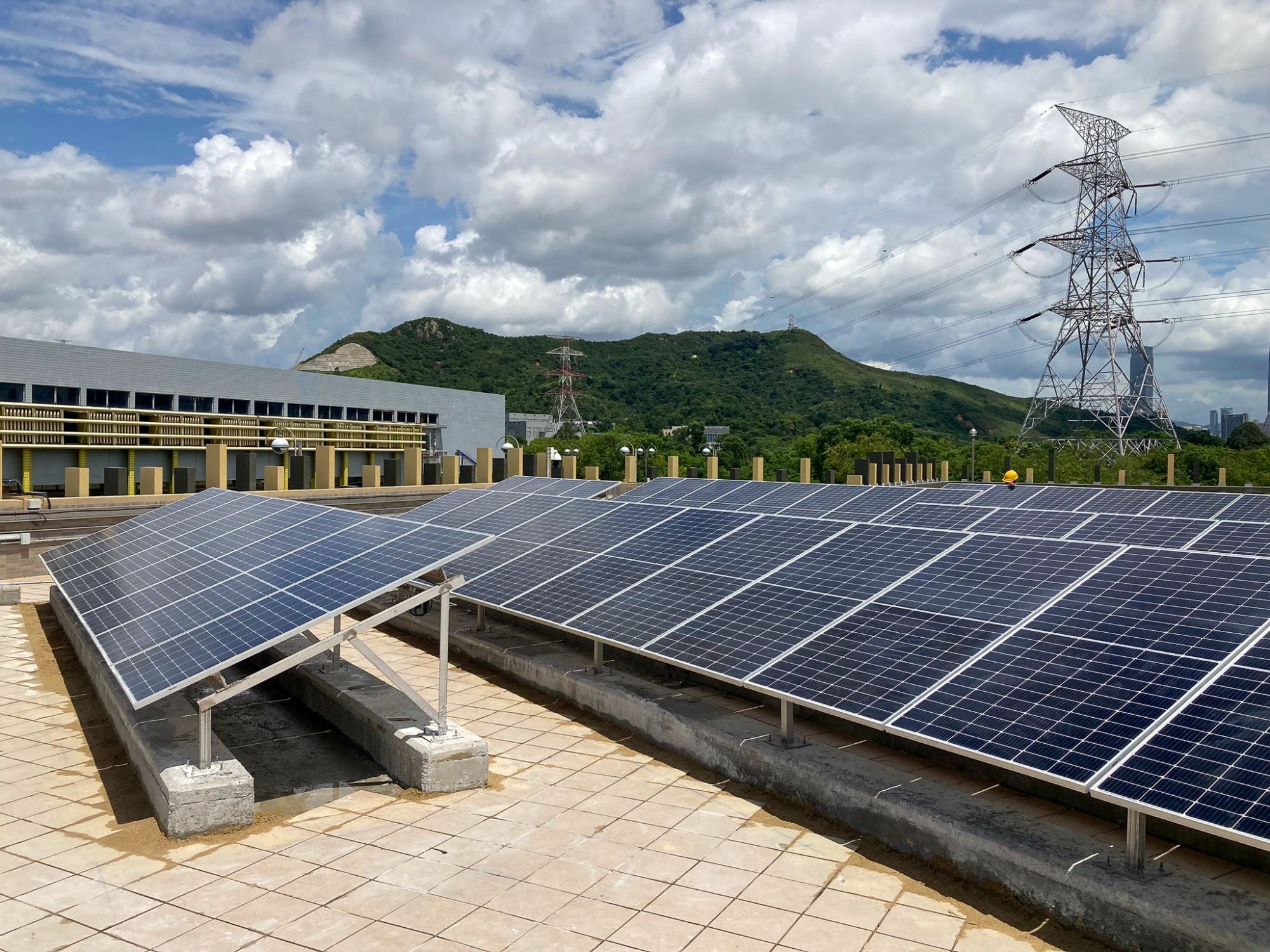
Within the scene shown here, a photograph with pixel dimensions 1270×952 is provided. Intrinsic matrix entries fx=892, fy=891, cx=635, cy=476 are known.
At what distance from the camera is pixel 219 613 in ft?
30.0

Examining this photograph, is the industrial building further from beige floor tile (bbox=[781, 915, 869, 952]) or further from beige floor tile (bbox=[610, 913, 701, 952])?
beige floor tile (bbox=[781, 915, 869, 952])

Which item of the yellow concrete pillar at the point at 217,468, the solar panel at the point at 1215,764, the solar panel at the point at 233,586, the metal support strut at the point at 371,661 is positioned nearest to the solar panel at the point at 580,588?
the solar panel at the point at 233,586

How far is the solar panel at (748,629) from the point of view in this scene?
29.2ft

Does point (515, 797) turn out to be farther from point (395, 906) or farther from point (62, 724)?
point (62, 724)

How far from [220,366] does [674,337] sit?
112 metres

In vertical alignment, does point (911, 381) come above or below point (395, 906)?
above

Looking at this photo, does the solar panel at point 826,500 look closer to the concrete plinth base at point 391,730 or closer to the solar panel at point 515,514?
the solar panel at point 515,514

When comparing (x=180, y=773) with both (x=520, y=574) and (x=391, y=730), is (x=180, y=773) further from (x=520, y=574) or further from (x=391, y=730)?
(x=520, y=574)

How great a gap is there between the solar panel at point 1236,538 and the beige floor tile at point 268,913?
10.2 meters

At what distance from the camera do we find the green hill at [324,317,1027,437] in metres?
127

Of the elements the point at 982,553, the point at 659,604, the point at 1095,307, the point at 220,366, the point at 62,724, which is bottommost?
the point at 62,724

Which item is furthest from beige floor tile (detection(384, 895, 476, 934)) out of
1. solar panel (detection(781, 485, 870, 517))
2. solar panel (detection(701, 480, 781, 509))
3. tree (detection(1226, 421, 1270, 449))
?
tree (detection(1226, 421, 1270, 449))

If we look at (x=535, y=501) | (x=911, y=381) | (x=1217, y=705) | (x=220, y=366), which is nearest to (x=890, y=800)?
(x=1217, y=705)

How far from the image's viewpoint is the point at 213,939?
19.7ft
